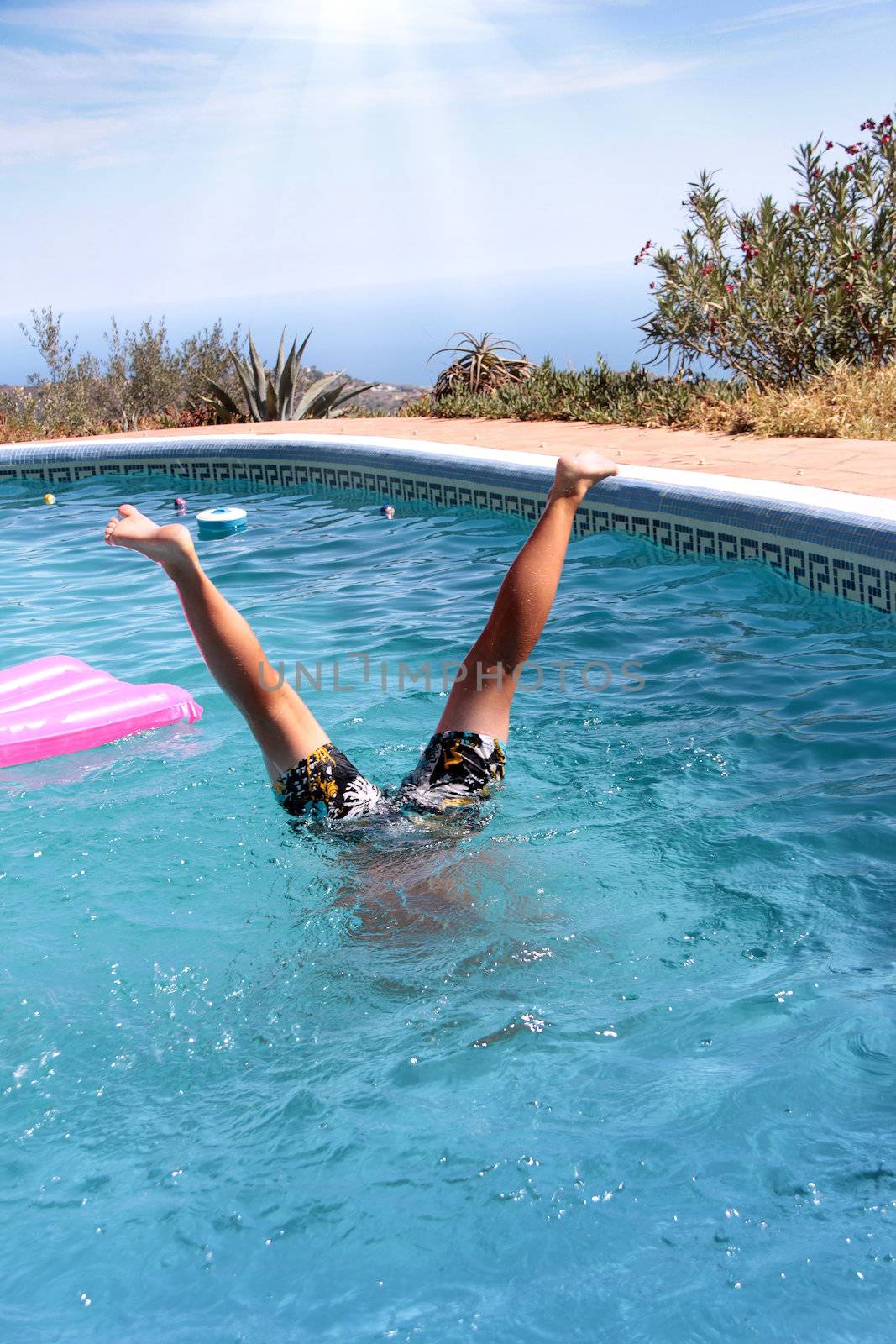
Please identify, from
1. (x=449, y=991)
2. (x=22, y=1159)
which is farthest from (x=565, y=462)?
(x=22, y=1159)

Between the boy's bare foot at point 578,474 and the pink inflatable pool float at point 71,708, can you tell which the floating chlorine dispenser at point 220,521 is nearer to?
the pink inflatable pool float at point 71,708

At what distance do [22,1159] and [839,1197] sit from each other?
1.56 meters

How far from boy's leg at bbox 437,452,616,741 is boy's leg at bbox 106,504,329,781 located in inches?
20.9

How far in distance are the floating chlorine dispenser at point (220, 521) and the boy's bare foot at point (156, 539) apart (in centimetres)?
487

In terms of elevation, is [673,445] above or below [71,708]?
above

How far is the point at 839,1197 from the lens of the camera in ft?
6.45

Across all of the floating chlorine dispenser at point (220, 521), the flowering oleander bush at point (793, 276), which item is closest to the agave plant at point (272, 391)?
the flowering oleander bush at point (793, 276)

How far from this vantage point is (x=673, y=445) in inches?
316

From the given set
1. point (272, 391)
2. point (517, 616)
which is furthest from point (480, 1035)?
point (272, 391)

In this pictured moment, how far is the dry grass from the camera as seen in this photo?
7.70 m

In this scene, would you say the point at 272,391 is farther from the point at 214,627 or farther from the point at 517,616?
the point at 214,627

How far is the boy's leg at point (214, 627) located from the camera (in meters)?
2.77

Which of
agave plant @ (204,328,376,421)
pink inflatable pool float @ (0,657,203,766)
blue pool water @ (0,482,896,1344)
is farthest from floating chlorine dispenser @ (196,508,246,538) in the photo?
agave plant @ (204,328,376,421)

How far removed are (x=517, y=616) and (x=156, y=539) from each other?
97cm
